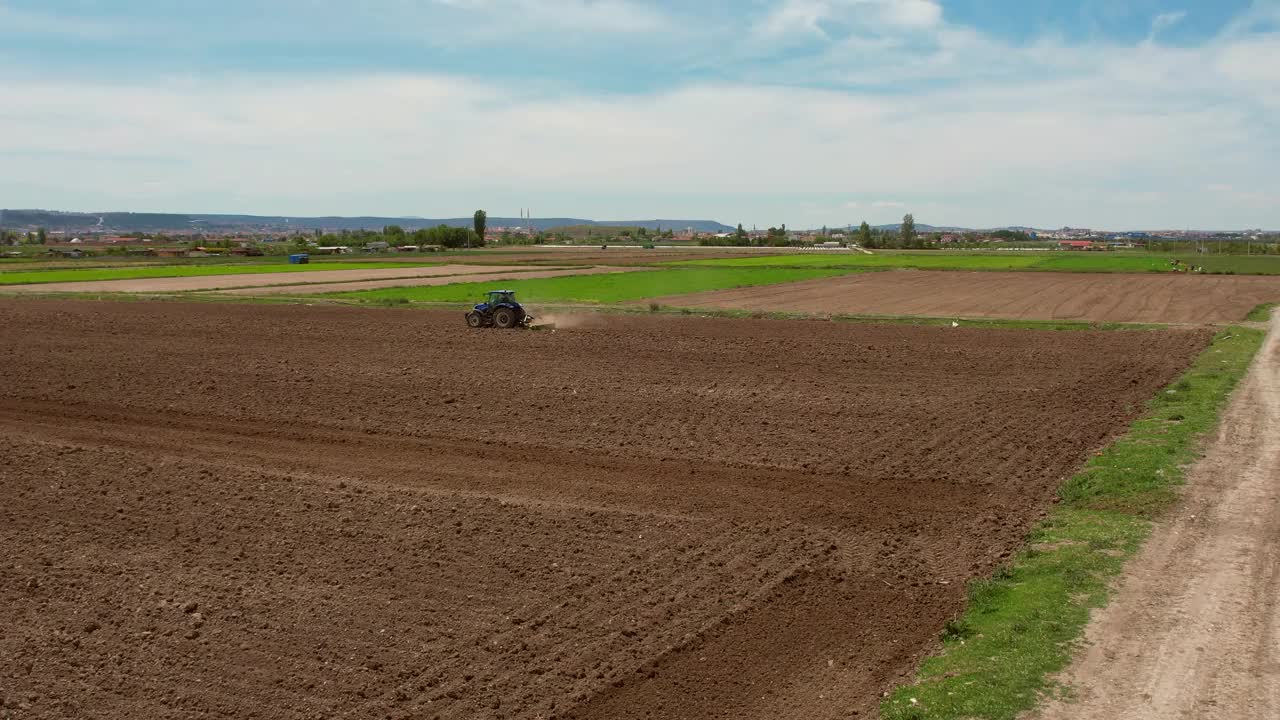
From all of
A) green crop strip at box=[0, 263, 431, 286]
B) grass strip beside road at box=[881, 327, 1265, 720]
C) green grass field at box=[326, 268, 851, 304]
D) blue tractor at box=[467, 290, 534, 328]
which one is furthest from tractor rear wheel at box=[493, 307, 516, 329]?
green crop strip at box=[0, 263, 431, 286]

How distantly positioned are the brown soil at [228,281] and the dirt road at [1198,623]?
223 feet

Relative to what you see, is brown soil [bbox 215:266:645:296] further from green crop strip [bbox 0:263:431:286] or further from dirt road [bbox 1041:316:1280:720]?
dirt road [bbox 1041:316:1280:720]

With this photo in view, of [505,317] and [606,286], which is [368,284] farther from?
[505,317]

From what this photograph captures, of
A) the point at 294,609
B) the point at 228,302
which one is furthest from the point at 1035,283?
the point at 294,609

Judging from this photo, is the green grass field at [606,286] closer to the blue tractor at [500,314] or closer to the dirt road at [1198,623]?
the blue tractor at [500,314]

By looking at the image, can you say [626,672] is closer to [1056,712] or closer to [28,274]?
[1056,712]

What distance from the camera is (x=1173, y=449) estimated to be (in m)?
20.0

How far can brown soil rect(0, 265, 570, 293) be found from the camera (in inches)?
2872

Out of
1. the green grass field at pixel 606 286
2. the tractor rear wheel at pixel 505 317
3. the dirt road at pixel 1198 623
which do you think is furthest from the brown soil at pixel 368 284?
the dirt road at pixel 1198 623

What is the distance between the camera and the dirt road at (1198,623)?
9.85 meters

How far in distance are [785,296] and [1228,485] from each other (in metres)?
46.9

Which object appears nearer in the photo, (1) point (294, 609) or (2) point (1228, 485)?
(1) point (294, 609)

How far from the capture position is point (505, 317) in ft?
140

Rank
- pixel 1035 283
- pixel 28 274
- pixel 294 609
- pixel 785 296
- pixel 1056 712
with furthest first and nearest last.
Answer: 1. pixel 28 274
2. pixel 1035 283
3. pixel 785 296
4. pixel 294 609
5. pixel 1056 712
